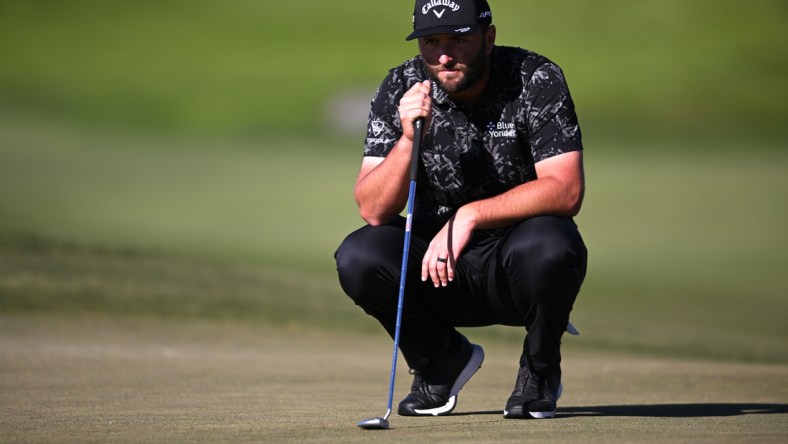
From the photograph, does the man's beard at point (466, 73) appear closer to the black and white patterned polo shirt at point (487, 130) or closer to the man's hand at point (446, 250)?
the black and white patterned polo shirt at point (487, 130)

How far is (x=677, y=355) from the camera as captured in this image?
24.3 ft

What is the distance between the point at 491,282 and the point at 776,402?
4.05 ft

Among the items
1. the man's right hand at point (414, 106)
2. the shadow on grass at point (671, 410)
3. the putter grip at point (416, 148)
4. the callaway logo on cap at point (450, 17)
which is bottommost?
the shadow on grass at point (671, 410)

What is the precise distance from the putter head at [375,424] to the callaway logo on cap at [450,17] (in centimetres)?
111

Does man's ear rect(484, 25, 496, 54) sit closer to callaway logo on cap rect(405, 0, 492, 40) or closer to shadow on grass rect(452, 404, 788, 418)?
callaway logo on cap rect(405, 0, 492, 40)

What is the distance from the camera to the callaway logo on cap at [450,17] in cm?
373

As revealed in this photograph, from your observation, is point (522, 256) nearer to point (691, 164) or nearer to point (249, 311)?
point (249, 311)

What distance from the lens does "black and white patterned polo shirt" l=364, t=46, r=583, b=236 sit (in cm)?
378

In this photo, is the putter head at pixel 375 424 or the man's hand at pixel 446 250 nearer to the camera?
the putter head at pixel 375 424

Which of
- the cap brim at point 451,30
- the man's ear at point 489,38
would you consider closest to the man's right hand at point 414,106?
the cap brim at point 451,30

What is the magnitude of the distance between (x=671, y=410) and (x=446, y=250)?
98 cm

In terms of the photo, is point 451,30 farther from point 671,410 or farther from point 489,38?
point 671,410

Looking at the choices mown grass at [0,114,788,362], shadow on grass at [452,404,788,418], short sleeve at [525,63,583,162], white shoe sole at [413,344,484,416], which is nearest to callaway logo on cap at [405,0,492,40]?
short sleeve at [525,63,583,162]

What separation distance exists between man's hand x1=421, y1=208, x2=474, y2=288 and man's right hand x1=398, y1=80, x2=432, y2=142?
293 millimetres
